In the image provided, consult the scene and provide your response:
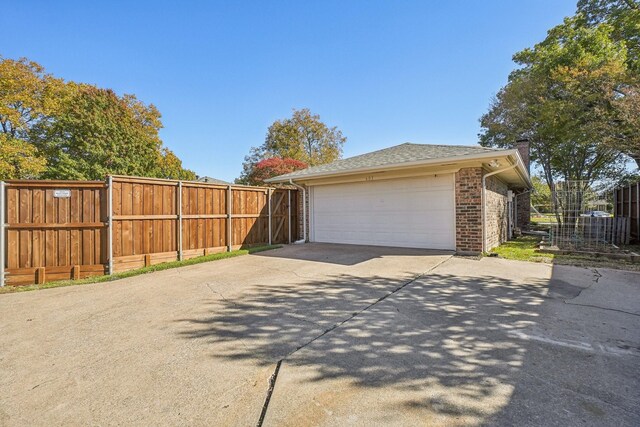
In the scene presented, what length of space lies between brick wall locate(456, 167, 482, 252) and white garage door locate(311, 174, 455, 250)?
196 mm

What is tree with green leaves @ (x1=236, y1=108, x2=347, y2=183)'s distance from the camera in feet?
80.2

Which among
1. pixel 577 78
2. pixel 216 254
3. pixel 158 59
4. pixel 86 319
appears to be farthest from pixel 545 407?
→ pixel 577 78

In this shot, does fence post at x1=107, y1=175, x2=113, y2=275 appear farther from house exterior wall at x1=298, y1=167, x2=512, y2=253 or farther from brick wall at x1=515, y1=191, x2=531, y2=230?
brick wall at x1=515, y1=191, x2=531, y2=230

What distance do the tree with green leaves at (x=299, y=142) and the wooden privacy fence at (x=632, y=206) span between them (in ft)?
60.2

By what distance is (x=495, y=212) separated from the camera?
8.80 metres

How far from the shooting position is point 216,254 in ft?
25.0

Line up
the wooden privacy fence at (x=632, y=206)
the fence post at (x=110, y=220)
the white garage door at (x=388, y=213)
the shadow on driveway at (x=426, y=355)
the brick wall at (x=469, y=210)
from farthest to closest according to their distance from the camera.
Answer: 1. the wooden privacy fence at (x=632, y=206)
2. the white garage door at (x=388, y=213)
3. the brick wall at (x=469, y=210)
4. the fence post at (x=110, y=220)
5. the shadow on driveway at (x=426, y=355)

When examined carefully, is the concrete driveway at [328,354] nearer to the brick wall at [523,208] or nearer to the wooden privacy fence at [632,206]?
the wooden privacy fence at [632,206]

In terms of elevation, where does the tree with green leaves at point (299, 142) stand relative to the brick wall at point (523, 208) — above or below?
above

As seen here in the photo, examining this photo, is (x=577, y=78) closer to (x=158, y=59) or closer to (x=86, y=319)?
(x=158, y=59)

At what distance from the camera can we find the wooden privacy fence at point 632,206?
29.4ft

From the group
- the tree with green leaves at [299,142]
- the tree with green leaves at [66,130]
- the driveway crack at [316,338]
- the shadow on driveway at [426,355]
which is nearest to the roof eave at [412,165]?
the driveway crack at [316,338]

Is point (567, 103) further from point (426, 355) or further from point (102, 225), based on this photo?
point (102, 225)

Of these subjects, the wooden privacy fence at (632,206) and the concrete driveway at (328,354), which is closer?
the concrete driveway at (328,354)
